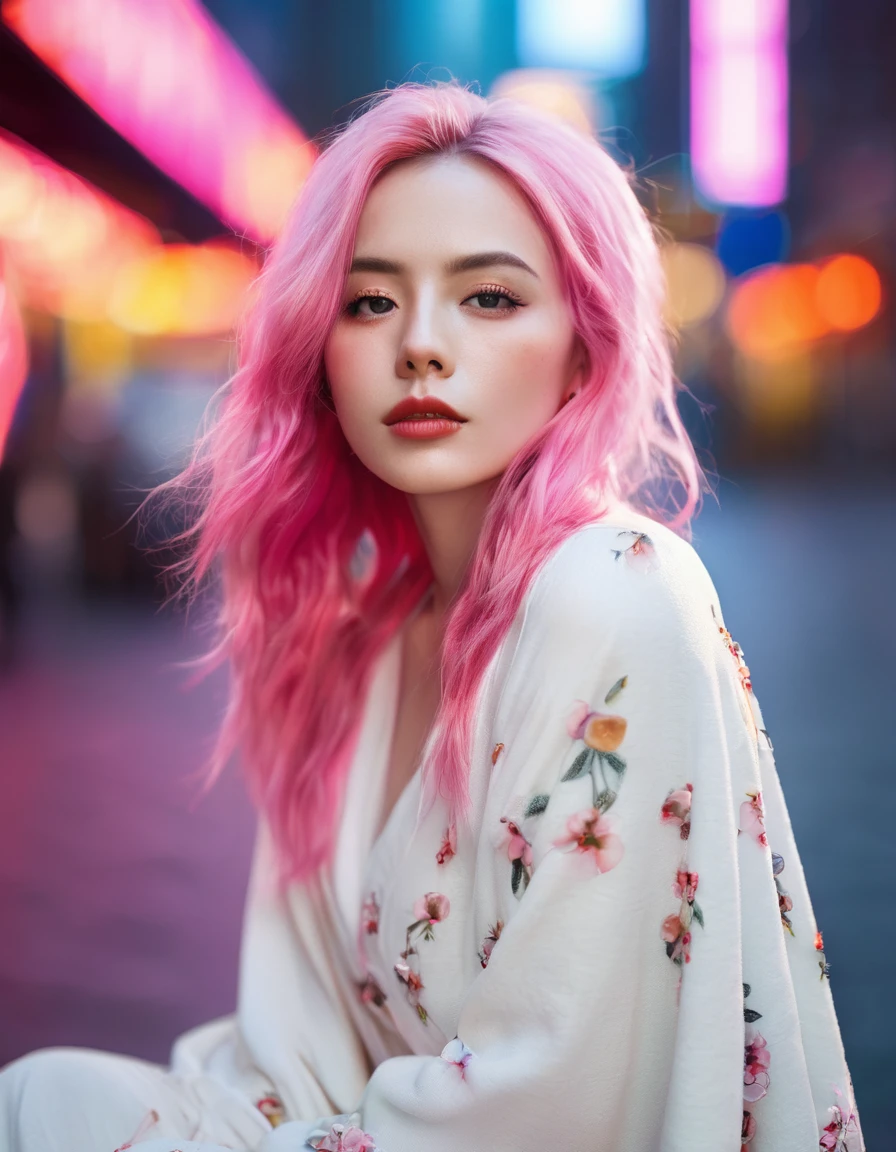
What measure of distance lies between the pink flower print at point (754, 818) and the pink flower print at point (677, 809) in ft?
0.29

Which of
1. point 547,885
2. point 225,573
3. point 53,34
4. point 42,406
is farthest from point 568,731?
point 42,406

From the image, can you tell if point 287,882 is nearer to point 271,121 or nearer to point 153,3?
point 153,3

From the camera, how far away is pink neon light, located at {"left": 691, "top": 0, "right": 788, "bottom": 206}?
8.23 meters

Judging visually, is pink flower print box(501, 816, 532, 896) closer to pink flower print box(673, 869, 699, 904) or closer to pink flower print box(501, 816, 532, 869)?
pink flower print box(501, 816, 532, 869)

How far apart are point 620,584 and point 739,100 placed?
366 inches

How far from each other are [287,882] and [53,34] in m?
3.57

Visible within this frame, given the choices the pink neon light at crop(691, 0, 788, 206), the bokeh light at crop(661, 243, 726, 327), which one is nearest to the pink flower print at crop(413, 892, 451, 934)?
the pink neon light at crop(691, 0, 788, 206)

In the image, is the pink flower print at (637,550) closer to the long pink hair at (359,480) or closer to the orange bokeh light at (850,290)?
the long pink hair at (359,480)

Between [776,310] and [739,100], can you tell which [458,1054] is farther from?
[776,310]

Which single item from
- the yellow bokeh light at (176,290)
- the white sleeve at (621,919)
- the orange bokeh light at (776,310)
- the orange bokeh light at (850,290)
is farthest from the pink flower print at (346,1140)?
the orange bokeh light at (850,290)

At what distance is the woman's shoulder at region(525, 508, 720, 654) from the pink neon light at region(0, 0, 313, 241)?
2.24 m

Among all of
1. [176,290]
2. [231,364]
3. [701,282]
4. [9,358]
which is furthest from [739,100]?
[231,364]

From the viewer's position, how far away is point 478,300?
42.3 inches

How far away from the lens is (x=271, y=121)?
6273mm
